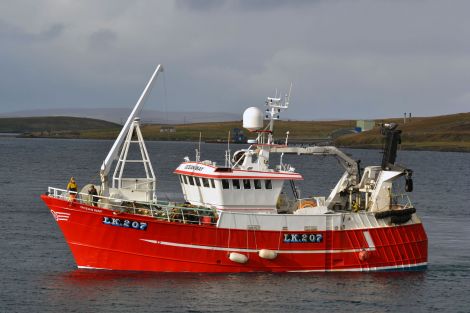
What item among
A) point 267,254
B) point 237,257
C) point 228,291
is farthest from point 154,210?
point 267,254

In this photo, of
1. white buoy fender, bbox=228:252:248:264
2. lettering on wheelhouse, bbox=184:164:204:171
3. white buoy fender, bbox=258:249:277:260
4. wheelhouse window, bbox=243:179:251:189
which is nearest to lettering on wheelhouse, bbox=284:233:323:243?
white buoy fender, bbox=258:249:277:260

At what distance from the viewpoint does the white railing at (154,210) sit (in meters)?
36.5

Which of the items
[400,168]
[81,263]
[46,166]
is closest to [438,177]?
[46,166]

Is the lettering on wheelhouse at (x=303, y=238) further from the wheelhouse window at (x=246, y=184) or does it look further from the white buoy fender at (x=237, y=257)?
the wheelhouse window at (x=246, y=184)

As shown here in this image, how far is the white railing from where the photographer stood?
3647 centimetres

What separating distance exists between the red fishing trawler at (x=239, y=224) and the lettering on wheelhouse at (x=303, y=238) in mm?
46

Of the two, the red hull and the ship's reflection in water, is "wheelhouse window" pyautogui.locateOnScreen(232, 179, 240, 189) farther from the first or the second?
the ship's reflection in water

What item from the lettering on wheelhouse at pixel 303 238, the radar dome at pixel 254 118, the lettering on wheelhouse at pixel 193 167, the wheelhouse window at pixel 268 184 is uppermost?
the radar dome at pixel 254 118

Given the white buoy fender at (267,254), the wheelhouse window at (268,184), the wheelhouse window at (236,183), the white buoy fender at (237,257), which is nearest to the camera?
the white buoy fender at (237,257)

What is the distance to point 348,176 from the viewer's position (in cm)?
4169

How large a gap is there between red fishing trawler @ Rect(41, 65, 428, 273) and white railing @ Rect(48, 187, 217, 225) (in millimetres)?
52

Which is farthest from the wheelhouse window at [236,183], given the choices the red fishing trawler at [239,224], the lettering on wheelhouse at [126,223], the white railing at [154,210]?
the lettering on wheelhouse at [126,223]

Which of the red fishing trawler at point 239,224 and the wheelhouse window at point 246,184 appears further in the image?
the wheelhouse window at point 246,184

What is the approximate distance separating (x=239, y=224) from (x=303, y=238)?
10.5 ft
